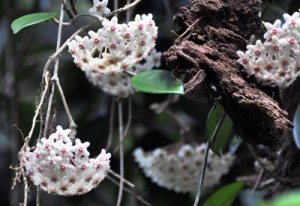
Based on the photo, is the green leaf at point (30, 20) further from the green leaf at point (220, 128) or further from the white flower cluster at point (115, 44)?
the green leaf at point (220, 128)

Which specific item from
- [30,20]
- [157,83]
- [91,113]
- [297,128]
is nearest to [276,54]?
[157,83]

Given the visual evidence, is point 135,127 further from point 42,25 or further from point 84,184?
point 84,184

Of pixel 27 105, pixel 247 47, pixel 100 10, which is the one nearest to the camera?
pixel 247 47

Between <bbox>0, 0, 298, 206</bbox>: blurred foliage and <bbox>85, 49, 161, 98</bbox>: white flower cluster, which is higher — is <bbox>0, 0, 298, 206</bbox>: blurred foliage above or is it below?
below

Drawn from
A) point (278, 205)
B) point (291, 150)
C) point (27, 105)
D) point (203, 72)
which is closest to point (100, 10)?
point (203, 72)

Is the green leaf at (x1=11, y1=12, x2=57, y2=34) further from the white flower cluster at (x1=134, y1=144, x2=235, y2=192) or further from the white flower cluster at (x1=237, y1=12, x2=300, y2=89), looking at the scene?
the white flower cluster at (x1=134, y1=144, x2=235, y2=192)

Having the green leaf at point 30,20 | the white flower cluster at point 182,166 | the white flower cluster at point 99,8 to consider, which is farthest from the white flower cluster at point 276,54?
the white flower cluster at point 182,166

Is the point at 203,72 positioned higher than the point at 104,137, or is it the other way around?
the point at 203,72

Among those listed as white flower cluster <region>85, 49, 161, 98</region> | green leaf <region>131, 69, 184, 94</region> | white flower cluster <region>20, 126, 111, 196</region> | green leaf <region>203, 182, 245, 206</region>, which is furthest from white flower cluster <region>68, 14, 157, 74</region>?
green leaf <region>203, 182, 245, 206</region>
